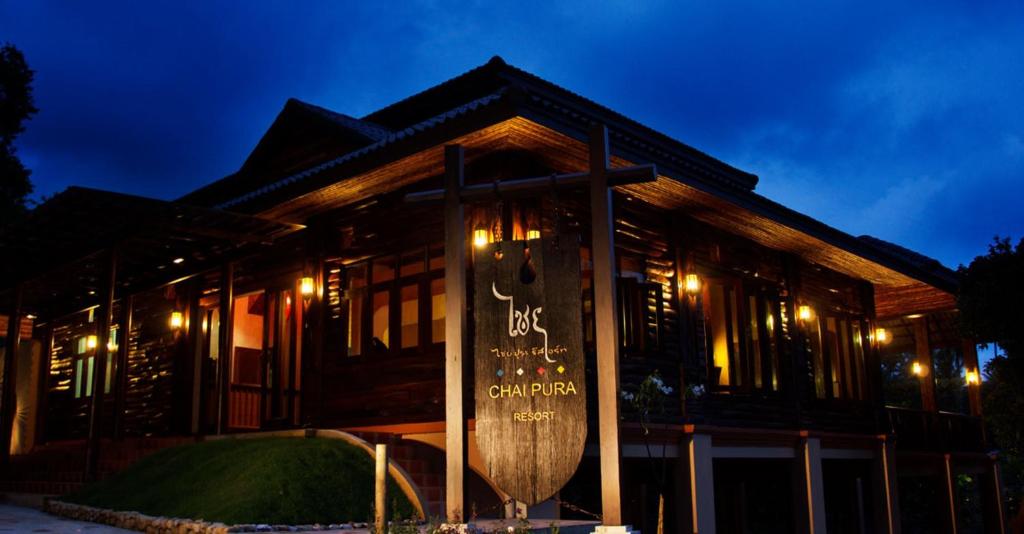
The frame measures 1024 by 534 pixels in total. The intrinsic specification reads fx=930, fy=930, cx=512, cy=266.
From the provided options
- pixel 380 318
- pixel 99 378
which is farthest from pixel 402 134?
pixel 99 378

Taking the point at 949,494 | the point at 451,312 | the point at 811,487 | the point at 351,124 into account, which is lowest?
the point at 949,494

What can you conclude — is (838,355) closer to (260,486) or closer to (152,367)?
(260,486)

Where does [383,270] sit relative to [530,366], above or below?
above

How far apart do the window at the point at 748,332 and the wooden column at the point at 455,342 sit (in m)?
7.65

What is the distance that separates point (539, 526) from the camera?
8.27 metres

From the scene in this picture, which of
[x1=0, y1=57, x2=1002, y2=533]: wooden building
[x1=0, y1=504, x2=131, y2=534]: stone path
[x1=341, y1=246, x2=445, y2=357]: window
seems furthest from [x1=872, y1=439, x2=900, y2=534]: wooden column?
[x1=0, y1=504, x2=131, y2=534]: stone path

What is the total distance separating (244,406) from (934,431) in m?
14.0

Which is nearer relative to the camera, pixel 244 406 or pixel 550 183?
pixel 550 183

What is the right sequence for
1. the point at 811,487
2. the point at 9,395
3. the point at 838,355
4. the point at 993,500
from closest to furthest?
1. the point at 811,487
2. the point at 9,395
3. the point at 838,355
4. the point at 993,500

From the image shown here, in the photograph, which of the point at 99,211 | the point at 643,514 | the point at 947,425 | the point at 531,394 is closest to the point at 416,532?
the point at 531,394

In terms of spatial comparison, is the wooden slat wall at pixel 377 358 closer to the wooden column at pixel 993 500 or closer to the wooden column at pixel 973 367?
the wooden column at pixel 973 367

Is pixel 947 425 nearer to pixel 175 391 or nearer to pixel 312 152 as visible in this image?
pixel 312 152

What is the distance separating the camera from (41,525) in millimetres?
9617

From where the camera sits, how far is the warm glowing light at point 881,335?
19.1m
